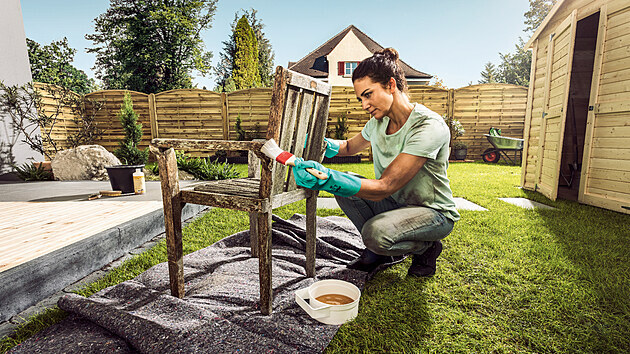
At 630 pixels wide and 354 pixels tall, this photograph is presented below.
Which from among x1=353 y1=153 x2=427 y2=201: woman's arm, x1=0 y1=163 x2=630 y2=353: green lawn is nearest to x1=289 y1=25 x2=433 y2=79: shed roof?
x1=0 y1=163 x2=630 y2=353: green lawn

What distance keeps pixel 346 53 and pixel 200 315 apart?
51.3 ft

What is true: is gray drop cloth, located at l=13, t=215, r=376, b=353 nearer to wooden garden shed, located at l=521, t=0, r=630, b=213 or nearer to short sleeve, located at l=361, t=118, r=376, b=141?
short sleeve, located at l=361, t=118, r=376, b=141

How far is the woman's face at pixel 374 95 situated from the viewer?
1.64 metres

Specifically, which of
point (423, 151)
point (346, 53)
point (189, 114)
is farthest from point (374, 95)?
point (346, 53)

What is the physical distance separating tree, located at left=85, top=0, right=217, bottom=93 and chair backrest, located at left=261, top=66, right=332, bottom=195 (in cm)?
1850

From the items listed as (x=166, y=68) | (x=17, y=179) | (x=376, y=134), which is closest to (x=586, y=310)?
(x=376, y=134)

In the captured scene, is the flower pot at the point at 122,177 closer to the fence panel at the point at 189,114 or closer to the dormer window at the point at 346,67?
the fence panel at the point at 189,114

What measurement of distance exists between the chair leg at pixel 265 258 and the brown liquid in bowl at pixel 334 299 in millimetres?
245

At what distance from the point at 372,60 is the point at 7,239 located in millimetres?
2447

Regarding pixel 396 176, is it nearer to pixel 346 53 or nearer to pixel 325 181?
pixel 325 181

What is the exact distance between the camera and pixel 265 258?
1.36 metres

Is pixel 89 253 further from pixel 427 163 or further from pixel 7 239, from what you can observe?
pixel 427 163

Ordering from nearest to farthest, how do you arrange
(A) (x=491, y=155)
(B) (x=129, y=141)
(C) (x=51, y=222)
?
(C) (x=51, y=222) → (B) (x=129, y=141) → (A) (x=491, y=155)

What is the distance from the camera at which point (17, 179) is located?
490 centimetres
